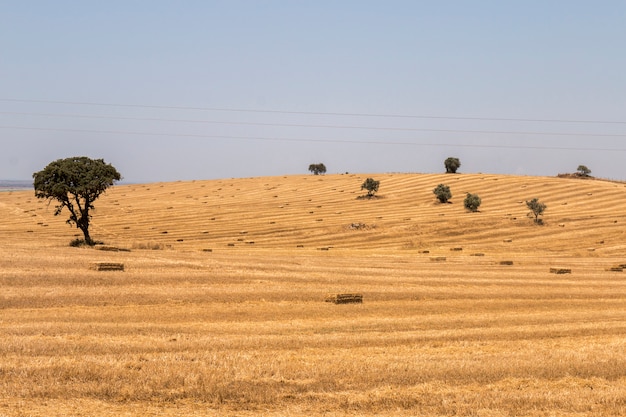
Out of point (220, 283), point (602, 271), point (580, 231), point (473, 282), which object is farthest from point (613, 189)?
point (220, 283)

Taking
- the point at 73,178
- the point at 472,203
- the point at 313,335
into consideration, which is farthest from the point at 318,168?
the point at 313,335

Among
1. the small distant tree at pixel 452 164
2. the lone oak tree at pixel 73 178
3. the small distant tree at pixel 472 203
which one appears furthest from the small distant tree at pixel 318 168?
the lone oak tree at pixel 73 178

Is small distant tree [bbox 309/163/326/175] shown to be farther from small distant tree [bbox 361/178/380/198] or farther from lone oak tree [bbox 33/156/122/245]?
lone oak tree [bbox 33/156/122/245]

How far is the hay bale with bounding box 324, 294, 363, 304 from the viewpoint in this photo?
33.8 metres

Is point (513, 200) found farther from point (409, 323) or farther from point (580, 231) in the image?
point (409, 323)

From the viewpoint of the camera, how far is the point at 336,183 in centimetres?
13125

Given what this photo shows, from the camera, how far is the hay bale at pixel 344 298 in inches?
1329

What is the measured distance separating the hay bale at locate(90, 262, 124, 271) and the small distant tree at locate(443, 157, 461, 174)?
108 metres

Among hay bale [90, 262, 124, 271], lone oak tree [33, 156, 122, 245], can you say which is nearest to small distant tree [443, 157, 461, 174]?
lone oak tree [33, 156, 122, 245]

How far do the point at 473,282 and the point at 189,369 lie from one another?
2636cm

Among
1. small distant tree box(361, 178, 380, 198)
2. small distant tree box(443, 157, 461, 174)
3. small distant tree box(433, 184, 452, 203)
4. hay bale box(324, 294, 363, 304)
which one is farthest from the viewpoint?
small distant tree box(443, 157, 461, 174)

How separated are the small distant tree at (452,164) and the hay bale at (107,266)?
108 meters

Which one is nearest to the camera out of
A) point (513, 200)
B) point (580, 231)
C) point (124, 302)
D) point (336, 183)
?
point (124, 302)

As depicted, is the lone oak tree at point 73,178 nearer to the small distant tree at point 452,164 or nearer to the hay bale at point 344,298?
the hay bale at point 344,298
